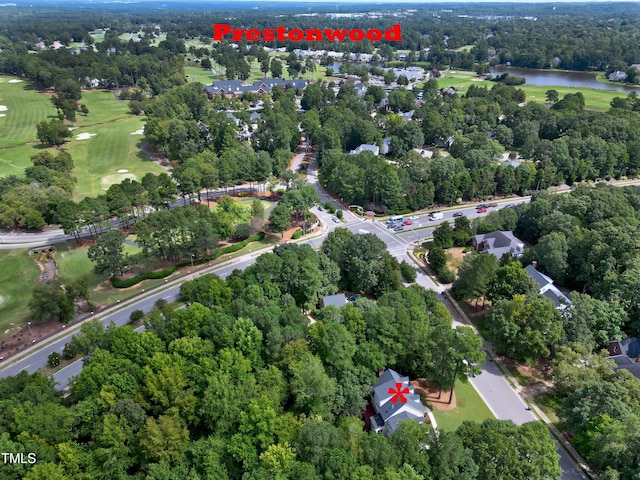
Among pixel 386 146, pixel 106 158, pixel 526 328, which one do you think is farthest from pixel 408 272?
pixel 106 158

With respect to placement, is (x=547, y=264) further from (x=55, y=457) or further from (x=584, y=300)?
(x=55, y=457)

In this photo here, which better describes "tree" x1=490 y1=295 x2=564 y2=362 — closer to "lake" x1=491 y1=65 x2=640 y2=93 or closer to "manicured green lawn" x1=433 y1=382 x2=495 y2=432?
"manicured green lawn" x1=433 y1=382 x2=495 y2=432

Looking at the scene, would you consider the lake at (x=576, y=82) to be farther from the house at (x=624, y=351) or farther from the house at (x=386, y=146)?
the house at (x=624, y=351)

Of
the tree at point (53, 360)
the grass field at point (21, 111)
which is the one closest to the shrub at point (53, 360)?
the tree at point (53, 360)

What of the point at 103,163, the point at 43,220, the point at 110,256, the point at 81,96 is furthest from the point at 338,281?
the point at 81,96

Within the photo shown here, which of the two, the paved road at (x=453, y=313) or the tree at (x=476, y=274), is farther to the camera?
the tree at (x=476, y=274)
